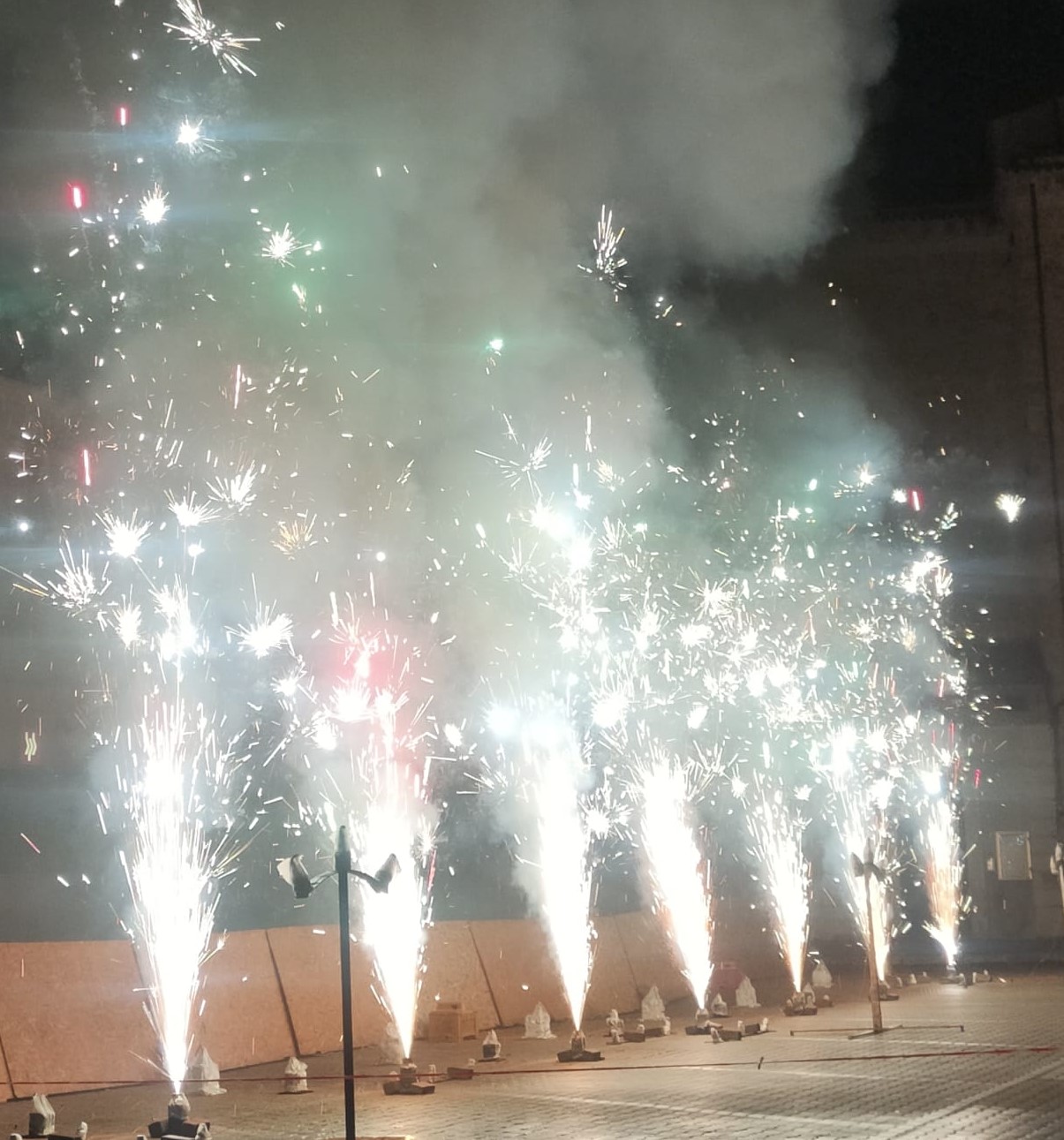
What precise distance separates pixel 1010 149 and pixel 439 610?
19.8m

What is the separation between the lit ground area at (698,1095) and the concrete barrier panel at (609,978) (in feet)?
10.2

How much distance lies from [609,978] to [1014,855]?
11.8m

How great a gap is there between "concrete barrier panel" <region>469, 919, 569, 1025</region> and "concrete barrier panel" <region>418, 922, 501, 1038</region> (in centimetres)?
16

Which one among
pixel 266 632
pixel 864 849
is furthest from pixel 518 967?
pixel 864 849

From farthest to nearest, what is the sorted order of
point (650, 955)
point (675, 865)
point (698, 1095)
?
point (675, 865)
point (650, 955)
point (698, 1095)

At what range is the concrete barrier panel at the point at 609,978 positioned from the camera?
730 inches

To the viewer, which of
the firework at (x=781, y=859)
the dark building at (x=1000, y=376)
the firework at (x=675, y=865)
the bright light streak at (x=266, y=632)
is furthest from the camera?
the dark building at (x=1000, y=376)

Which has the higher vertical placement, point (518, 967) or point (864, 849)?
point (864, 849)

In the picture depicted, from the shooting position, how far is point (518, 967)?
18.0 m

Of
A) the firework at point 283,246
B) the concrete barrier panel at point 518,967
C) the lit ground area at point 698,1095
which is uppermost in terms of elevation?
the firework at point 283,246

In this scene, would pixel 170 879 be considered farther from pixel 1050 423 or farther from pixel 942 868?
pixel 1050 423

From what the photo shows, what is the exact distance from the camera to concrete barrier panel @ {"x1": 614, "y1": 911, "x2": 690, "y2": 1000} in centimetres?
2006

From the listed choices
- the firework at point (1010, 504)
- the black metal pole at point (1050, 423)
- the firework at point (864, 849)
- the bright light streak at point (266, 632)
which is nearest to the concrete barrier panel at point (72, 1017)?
the bright light streak at point (266, 632)

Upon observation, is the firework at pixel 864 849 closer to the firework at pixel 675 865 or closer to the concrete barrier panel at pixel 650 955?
the firework at pixel 675 865
